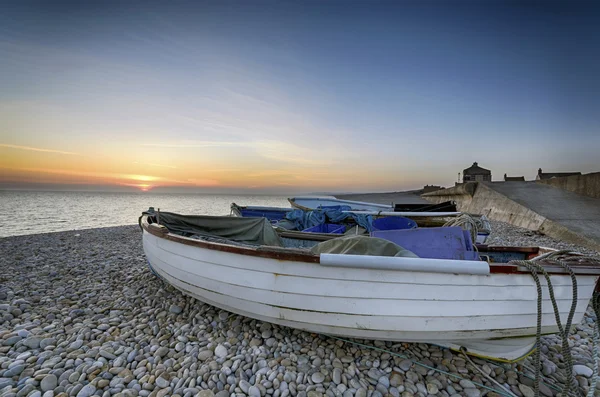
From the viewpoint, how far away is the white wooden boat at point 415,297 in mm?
2654

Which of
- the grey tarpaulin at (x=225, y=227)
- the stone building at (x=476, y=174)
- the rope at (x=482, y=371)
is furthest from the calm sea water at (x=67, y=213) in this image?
the stone building at (x=476, y=174)

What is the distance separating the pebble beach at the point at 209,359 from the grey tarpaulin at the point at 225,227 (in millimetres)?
1315

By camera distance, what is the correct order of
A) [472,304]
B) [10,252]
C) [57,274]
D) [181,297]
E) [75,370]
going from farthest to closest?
[10,252], [57,274], [181,297], [75,370], [472,304]

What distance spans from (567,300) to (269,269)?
9.61 feet

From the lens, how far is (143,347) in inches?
135

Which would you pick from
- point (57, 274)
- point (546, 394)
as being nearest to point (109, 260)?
point (57, 274)

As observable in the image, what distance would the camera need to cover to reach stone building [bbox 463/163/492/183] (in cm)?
3681

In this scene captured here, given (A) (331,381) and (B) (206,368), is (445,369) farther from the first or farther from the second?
(B) (206,368)

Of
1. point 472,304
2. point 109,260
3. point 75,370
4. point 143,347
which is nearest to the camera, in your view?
point 472,304

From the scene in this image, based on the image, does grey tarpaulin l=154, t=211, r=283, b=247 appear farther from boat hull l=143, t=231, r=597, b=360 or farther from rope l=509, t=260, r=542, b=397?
rope l=509, t=260, r=542, b=397

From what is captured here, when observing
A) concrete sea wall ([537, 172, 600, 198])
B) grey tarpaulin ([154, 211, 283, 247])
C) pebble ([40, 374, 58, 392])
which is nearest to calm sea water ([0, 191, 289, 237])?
grey tarpaulin ([154, 211, 283, 247])

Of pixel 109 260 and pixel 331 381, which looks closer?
pixel 331 381

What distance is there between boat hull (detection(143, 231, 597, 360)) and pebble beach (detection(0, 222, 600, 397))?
378 mm

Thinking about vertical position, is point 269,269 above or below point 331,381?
above
